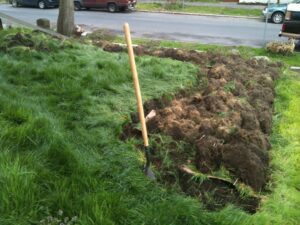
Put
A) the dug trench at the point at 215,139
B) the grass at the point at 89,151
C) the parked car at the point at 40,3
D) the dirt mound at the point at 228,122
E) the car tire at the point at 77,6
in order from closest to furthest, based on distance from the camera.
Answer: the grass at the point at 89,151 < the dug trench at the point at 215,139 < the dirt mound at the point at 228,122 < the car tire at the point at 77,6 < the parked car at the point at 40,3

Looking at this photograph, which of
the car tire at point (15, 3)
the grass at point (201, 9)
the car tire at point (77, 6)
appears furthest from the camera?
the car tire at point (15, 3)

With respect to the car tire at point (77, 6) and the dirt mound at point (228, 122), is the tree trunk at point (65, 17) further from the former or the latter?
the car tire at point (77, 6)

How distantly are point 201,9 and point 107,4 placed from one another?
6.09 m

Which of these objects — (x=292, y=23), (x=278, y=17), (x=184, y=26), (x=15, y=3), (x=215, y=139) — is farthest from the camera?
(x=15, y=3)

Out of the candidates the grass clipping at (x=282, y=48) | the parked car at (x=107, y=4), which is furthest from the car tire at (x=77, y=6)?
the grass clipping at (x=282, y=48)


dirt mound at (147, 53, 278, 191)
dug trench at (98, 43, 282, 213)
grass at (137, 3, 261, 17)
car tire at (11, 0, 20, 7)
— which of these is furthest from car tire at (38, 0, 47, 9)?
dug trench at (98, 43, 282, 213)

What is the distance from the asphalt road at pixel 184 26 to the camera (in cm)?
1592

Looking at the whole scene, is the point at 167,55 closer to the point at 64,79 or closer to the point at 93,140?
the point at 64,79

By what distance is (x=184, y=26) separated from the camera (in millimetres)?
19078

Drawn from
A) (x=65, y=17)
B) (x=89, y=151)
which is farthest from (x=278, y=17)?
(x=89, y=151)

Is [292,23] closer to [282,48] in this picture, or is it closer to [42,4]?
[282,48]

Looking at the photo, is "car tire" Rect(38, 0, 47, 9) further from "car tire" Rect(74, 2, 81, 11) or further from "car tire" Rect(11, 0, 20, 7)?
"car tire" Rect(74, 2, 81, 11)

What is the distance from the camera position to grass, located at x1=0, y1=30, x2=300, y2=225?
3.36 meters

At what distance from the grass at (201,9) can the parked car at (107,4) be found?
73.3 inches
